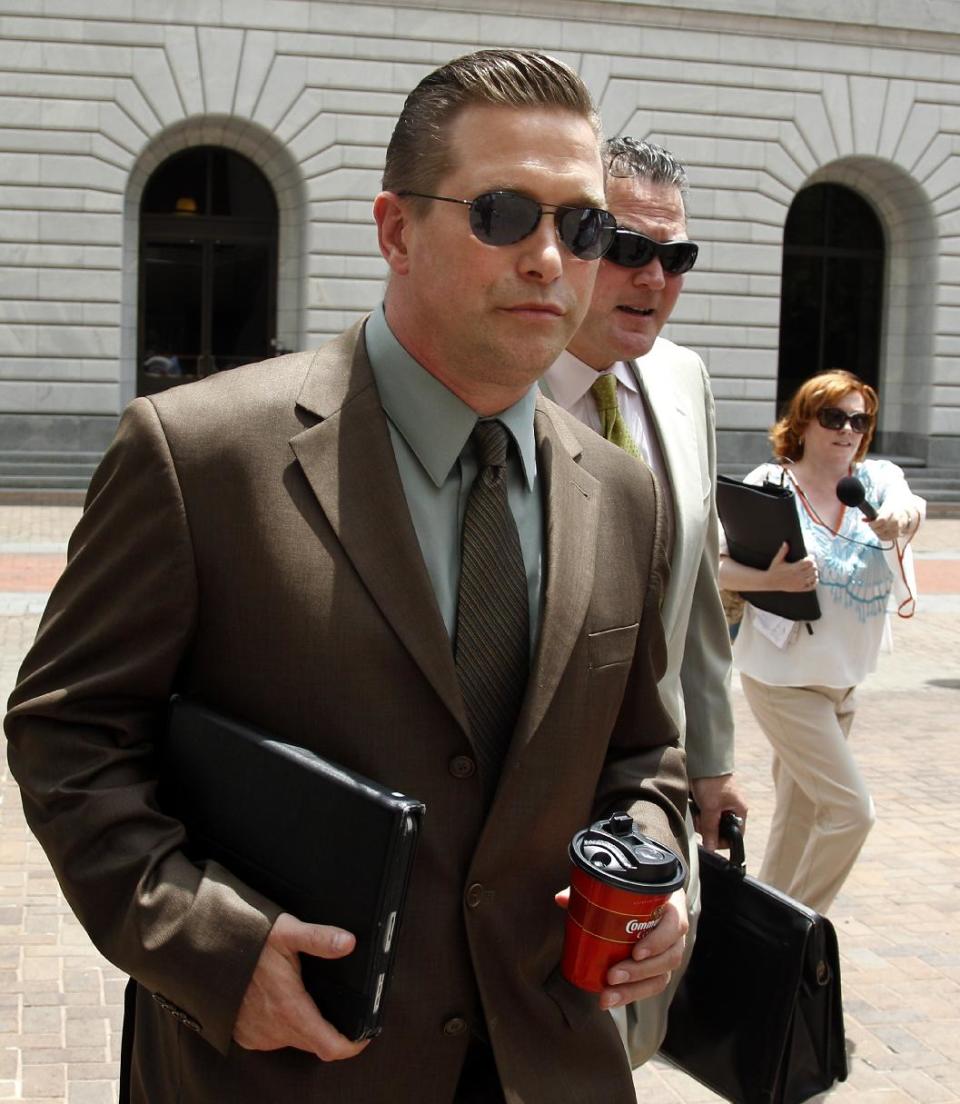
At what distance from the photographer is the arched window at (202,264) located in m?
26.0

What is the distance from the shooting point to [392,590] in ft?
7.08

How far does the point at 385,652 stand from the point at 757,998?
1.32 meters

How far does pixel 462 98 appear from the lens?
2.21 meters

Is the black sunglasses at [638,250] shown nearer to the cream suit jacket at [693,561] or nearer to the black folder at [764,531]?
the cream suit jacket at [693,561]

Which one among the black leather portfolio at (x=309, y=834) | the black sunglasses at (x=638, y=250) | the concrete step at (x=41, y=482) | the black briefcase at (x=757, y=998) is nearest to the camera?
the black leather portfolio at (x=309, y=834)

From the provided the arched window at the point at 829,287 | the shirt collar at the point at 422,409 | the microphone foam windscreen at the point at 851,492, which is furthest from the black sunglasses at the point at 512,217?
the arched window at the point at 829,287

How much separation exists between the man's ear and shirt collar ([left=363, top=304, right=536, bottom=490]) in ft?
0.38

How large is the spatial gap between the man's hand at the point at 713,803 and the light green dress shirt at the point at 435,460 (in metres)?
1.20

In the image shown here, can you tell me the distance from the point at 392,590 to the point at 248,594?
0.64ft

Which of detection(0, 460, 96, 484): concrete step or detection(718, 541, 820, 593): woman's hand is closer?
detection(718, 541, 820, 593): woman's hand

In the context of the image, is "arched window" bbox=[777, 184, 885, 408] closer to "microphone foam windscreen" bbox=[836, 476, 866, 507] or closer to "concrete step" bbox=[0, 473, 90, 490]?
"concrete step" bbox=[0, 473, 90, 490]

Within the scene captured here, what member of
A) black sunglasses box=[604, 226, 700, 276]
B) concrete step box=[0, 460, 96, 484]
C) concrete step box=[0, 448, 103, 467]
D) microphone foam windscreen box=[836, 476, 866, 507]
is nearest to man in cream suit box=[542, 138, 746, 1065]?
black sunglasses box=[604, 226, 700, 276]

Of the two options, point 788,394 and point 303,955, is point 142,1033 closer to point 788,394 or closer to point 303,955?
point 303,955

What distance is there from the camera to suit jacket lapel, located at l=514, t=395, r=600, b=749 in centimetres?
225
